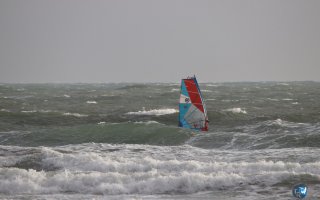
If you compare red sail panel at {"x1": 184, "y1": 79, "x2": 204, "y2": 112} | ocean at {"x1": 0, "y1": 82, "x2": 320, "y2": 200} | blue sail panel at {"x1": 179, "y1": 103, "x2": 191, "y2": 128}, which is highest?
red sail panel at {"x1": 184, "y1": 79, "x2": 204, "y2": 112}

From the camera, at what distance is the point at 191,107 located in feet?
87.2

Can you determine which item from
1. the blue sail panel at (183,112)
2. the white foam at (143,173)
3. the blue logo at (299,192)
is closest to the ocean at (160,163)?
the white foam at (143,173)

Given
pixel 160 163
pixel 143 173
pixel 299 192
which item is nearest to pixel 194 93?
pixel 160 163

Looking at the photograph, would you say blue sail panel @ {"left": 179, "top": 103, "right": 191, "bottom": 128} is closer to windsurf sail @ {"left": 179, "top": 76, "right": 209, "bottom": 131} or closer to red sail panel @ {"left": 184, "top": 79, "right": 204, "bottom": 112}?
windsurf sail @ {"left": 179, "top": 76, "right": 209, "bottom": 131}

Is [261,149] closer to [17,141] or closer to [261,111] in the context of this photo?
[17,141]

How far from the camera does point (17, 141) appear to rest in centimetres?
2328

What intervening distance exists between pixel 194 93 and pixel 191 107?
699mm

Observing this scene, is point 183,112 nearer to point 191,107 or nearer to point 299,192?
point 191,107

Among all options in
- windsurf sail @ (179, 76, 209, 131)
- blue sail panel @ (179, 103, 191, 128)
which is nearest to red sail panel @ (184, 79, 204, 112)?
windsurf sail @ (179, 76, 209, 131)

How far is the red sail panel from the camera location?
26234 millimetres

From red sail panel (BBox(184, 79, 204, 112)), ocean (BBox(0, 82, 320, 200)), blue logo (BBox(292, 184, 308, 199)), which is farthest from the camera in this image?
→ red sail panel (BBox(184, 79, 204, 112))

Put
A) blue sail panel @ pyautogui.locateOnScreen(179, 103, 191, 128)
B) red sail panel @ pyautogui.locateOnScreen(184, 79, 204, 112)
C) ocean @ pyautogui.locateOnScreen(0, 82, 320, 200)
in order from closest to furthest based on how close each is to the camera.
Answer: ocean @ pyautogui.locateOnScreen(0, 82, 320, 200), red sail panel @ pyautogui.locateOnScreen(184, 79, 204, 112), blue sail panel @ pyautogui.locateOnScreen(179, 103, 191, 128)

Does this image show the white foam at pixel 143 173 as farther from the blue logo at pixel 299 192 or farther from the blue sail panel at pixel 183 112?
the blue sail panel at pixel 183 112

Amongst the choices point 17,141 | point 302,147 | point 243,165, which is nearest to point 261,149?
point 302,147
